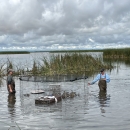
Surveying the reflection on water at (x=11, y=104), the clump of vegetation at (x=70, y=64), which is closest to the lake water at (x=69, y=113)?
the reflection on water at (x=11, y=104)

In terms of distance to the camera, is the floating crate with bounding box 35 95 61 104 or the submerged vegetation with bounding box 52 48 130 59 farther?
the submerged vegetation with bounding box 52 48 130 59

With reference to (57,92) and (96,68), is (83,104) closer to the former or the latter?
(57,92)

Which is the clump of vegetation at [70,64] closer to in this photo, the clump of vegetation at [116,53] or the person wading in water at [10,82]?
the person wading in water at [10,82]

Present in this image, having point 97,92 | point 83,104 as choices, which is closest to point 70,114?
point 83,104

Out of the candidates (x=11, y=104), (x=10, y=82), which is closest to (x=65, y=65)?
(x=10, y=82)

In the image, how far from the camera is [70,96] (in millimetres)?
15117

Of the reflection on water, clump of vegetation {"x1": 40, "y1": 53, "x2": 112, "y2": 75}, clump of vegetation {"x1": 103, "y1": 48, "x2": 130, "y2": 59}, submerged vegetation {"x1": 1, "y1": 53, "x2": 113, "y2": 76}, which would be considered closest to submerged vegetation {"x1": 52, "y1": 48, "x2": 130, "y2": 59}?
clump of vegetation {"x1": 103, "y1": 48, "x2": 130, "y2": 59}

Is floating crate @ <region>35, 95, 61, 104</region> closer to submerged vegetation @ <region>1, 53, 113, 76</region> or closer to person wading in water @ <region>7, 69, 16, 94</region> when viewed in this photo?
person wading in water @ <region>7, 69, 16, 94</region>

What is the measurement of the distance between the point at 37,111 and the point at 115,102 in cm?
419

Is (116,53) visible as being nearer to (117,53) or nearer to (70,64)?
(117,53)

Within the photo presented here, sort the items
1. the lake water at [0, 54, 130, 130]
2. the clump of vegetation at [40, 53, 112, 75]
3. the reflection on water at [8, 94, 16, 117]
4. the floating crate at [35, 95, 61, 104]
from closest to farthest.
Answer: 1. the lake water at [0, 54, 130, 130]
2. the reflection on water at [8, 94, 16, 117]
3. the floating crate at [35, 95, 61, 104]
4. the clump of vegetation at [40, 53, 112, 75]

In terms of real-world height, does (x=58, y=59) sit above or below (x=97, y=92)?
above

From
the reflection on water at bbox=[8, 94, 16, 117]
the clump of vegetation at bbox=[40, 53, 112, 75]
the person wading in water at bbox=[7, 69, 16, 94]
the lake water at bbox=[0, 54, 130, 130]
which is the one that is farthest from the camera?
the clump of vegetation at bbox=[40, 53, 112, 75]

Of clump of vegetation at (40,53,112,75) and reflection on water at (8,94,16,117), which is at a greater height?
clump of vegetation at (40,53,112,75)
